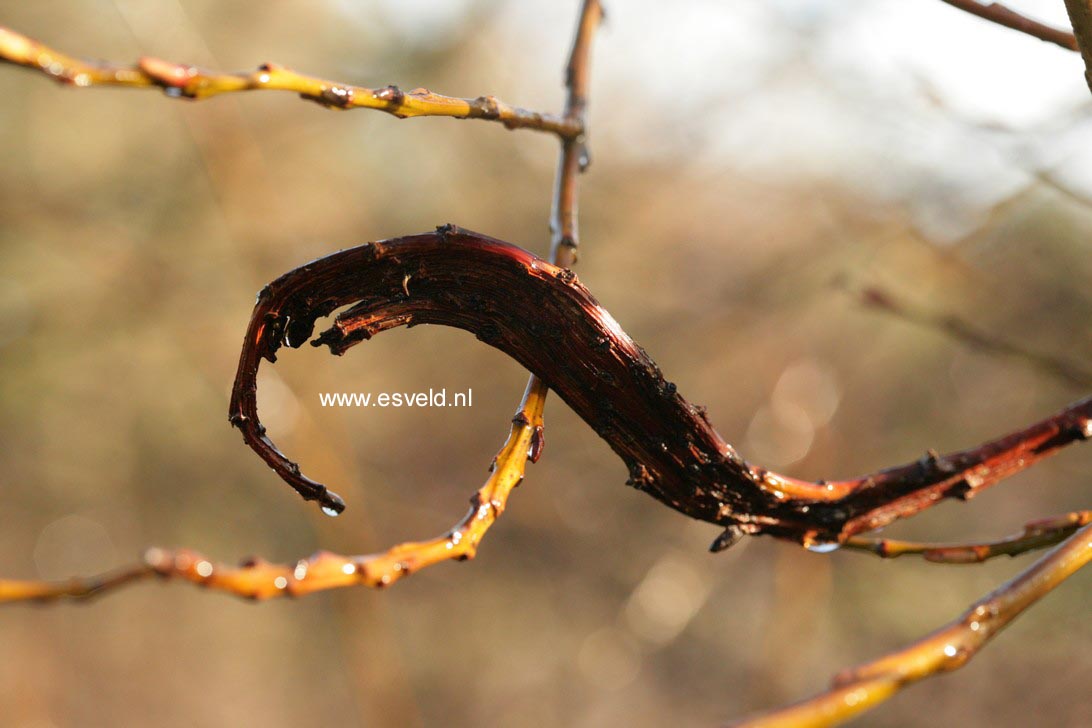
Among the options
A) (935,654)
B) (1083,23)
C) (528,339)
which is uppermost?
(1083,23)

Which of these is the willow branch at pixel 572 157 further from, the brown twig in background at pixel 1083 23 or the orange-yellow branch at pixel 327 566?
the brown twig in background at pixel 1083 23

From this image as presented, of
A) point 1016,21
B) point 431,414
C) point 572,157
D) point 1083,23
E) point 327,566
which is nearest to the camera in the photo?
point 327,566

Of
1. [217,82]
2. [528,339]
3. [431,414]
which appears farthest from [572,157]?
[431,414]

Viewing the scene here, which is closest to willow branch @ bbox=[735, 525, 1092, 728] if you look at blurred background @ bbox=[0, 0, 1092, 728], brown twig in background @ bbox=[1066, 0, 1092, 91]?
brown twig in background @ bbox=[1066, 0, 1092, 91]

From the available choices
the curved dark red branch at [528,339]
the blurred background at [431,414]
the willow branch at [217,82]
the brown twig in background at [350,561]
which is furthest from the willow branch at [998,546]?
the blurred background at [431,414]

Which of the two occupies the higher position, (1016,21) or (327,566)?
(1016,21)

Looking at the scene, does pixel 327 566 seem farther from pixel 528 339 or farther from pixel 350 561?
pixel 528 339

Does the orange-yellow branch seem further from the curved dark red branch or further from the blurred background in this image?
the blurred background
